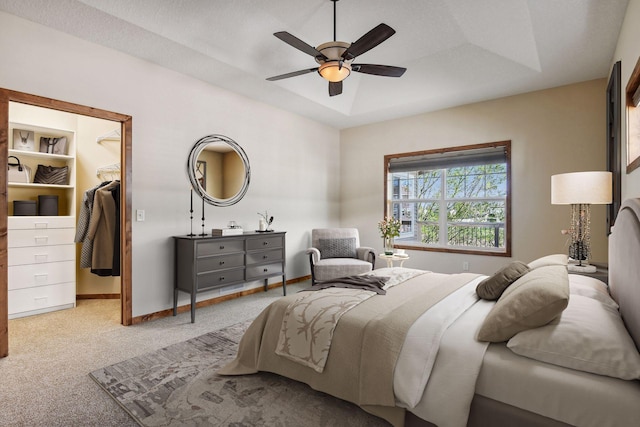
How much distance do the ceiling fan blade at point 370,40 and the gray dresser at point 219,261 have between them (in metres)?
2.33

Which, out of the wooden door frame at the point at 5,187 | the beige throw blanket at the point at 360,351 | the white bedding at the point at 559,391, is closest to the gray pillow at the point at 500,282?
the beige throw blanket at the point at 360,351

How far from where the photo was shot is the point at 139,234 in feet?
11.6

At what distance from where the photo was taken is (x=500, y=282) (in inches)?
86.0

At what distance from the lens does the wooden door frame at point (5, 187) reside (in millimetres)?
2660

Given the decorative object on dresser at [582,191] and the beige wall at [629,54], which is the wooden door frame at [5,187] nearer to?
the decorative object on dresser at [582,191]

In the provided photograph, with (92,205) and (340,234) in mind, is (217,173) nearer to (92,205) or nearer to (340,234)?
(92,205)

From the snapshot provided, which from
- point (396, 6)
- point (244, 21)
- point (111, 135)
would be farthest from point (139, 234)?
point (396, 6)

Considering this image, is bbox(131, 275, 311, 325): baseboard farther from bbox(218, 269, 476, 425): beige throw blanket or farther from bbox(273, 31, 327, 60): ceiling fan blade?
bbox(273, 31, 327, 60): ceiling fan blade

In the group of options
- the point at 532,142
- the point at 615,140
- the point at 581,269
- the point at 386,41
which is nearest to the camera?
the point at 581,269

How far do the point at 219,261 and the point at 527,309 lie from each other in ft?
10.1

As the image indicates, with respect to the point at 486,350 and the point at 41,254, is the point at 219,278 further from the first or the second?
the point at 486,350

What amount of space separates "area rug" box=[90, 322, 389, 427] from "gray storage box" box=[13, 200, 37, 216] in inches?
99.4

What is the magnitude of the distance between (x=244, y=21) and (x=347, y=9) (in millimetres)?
986

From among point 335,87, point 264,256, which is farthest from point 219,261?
point 335,87
